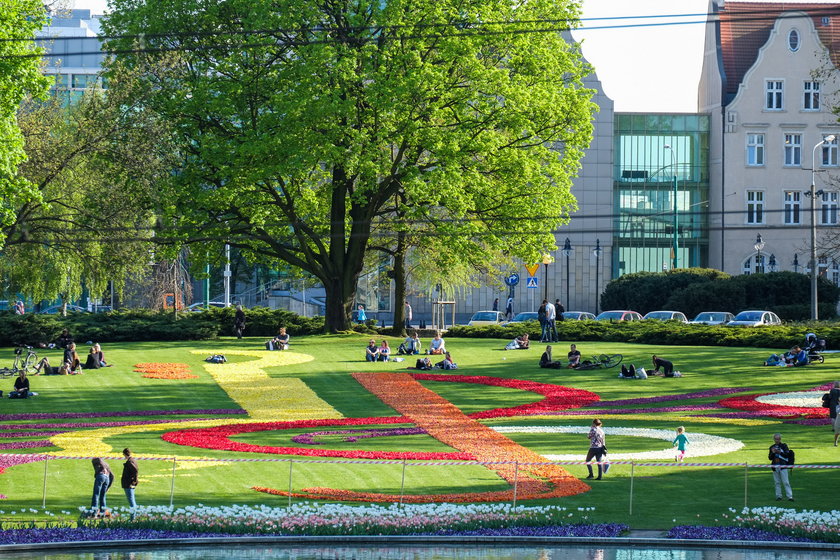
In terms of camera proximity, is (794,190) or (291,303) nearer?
(794,190)

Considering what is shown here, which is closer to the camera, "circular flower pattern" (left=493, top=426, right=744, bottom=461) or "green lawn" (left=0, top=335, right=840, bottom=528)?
"green lawn" (left=0, top=335, right=840, bottom=528)

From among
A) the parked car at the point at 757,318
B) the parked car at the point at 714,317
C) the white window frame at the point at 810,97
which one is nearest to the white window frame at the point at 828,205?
the white window frame at the point at 810,97

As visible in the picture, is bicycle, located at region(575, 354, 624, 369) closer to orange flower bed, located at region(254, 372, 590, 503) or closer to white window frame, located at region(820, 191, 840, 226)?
orange flower bed, located at region(254, 372, 590, 503)

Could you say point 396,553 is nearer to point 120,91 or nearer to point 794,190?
point 120,91

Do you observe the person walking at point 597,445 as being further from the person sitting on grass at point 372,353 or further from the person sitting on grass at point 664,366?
the person sitting on grass at point 372,353

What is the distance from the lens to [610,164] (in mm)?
94812

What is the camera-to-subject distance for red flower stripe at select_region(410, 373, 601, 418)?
39438 mm

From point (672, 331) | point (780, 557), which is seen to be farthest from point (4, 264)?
point (780, 557)

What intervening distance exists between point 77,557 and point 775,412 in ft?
80.9

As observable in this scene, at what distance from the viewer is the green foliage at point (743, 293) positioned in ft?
231

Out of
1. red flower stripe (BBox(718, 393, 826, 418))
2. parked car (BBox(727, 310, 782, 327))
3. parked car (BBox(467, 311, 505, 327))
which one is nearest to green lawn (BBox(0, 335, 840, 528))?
red flower stripe (BBox(718, 393, 826, 418))

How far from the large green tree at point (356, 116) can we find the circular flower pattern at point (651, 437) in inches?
619

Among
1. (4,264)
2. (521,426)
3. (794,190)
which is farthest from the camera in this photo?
(794,190)

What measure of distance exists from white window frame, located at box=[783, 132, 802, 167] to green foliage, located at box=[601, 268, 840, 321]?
19768 millimetres
